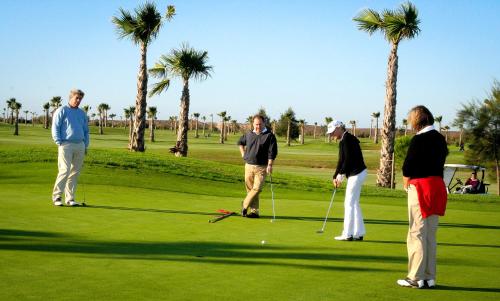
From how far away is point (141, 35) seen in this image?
3603cm

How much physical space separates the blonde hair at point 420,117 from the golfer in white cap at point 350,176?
3.38 m

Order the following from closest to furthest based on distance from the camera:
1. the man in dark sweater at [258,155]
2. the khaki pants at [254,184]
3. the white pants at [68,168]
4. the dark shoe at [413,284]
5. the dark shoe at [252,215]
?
the dark shoe at [413,284] → the dark shoe at [252,215] → the khaki pants at [254,184] → the white pants at [68,168] → the man in dark sweater at [258,155]

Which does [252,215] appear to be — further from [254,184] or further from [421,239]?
[421,239]

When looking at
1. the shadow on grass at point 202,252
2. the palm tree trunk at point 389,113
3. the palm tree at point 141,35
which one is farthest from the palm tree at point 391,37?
the shadow on grass at point 202,252

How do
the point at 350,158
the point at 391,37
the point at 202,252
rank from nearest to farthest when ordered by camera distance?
1. the point at 202,252
2. the point at 350,158
3. the point at 391,37

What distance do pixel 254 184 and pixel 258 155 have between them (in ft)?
2.12

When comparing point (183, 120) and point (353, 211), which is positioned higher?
point (183, 120)

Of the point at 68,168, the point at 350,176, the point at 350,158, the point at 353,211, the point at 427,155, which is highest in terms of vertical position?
the point at 427,155

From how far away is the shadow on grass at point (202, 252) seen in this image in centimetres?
806

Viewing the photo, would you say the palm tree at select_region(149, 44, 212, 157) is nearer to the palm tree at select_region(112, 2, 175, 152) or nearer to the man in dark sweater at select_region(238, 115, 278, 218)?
the palm tree at select_region(112, 2, 175, 152)

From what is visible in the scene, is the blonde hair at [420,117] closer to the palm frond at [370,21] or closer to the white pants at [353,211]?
the white pants at [353,211]


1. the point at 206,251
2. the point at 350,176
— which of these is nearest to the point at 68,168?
the point at 206,251

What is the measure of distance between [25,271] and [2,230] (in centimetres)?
303

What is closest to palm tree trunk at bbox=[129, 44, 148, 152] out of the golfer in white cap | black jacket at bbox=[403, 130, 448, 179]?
the golfer in white cap
